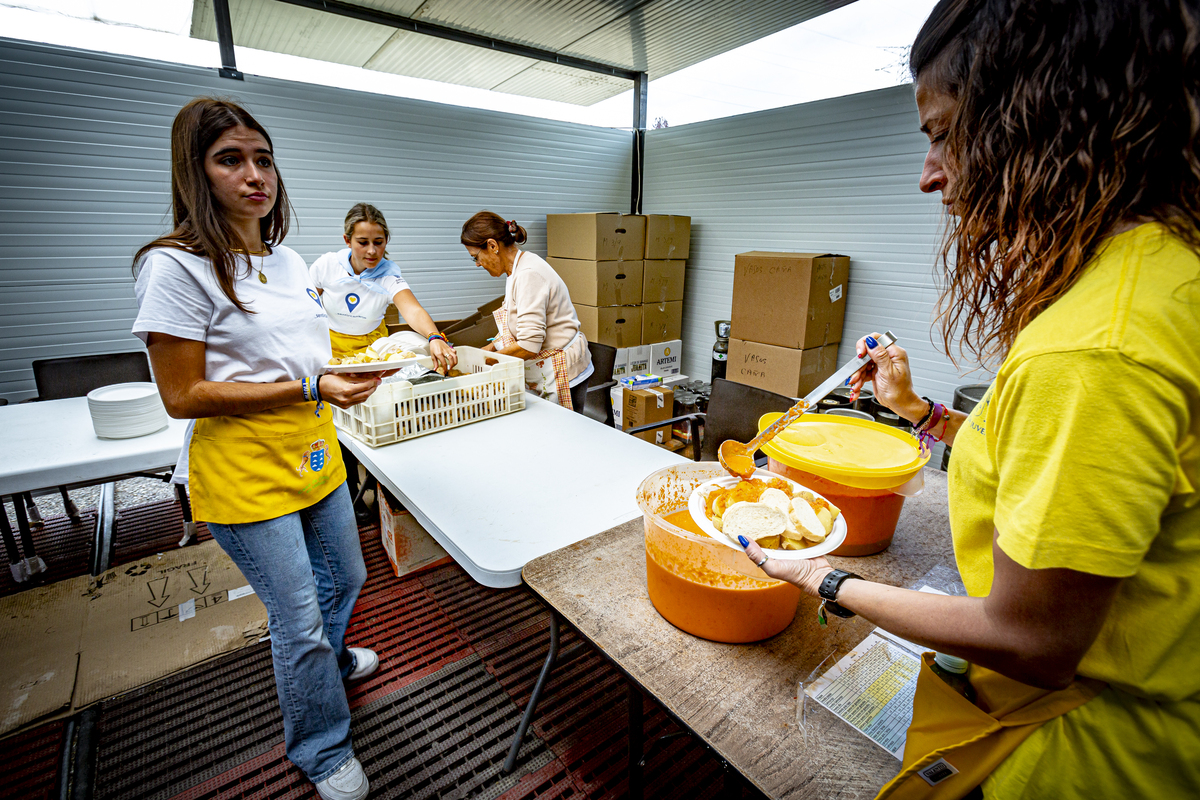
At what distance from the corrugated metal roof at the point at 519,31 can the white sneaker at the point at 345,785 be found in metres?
4.34

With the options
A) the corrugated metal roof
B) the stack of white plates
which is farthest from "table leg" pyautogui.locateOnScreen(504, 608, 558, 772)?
the corrugated metal roof

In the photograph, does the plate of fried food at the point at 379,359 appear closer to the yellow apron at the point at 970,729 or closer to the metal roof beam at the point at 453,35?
the yellow apron at the point at 970,729

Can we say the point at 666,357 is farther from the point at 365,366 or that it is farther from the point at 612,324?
the point at 365,366

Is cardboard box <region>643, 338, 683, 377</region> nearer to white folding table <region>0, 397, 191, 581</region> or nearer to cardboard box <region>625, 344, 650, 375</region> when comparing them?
cardboard box <region>625, 344, 650, 375</region>

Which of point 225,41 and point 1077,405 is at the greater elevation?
point 225,41

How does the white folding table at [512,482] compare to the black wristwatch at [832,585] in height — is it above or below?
below

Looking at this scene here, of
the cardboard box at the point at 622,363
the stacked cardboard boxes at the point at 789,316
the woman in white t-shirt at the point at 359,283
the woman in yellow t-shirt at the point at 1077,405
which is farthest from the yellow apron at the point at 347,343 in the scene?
the woman in yellow t-shirt at the point at 1077,405

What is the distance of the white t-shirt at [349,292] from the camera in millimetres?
2852

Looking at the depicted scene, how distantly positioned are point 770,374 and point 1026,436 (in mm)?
3553

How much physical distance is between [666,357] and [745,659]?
430cm

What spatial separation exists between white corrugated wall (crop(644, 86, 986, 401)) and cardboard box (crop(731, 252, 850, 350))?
8.4 inches

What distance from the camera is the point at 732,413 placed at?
8.25 ft

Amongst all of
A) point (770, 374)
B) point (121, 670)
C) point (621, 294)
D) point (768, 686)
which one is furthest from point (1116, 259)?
point (621, 294)

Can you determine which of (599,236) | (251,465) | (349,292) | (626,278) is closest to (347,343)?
(349,292)
